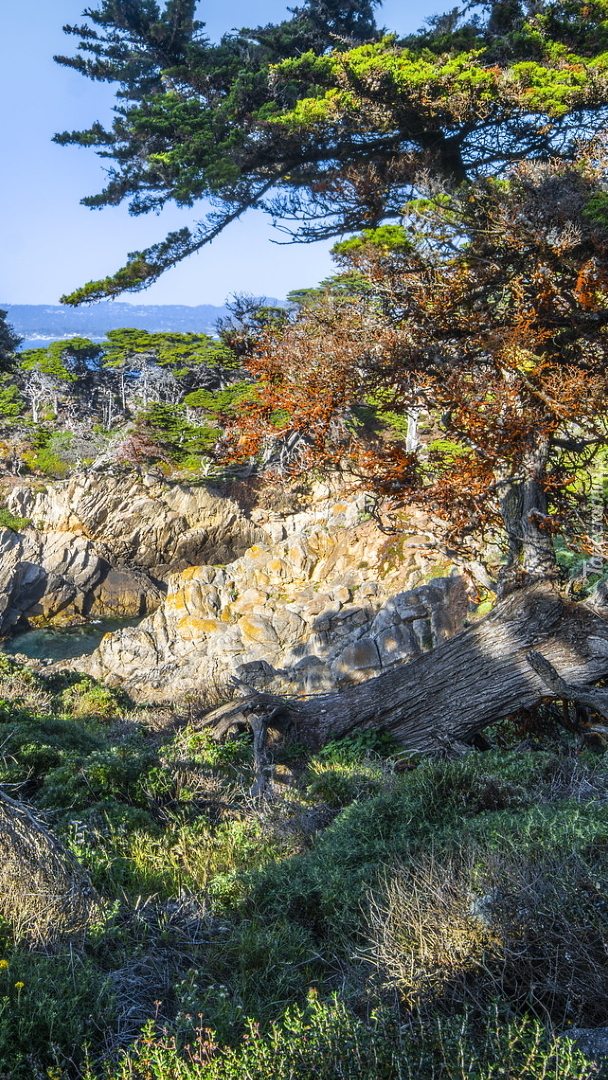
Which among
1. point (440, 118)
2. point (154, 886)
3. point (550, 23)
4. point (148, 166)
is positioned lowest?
point (154, 886)

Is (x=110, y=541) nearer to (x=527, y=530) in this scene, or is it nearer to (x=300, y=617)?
(x=300, y=617)

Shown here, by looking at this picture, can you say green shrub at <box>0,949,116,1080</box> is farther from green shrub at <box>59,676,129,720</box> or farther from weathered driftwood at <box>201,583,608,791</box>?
green shrub at <box>59,676,129,720</box>

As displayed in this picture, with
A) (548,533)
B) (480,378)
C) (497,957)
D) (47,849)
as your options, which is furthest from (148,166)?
(497,957)

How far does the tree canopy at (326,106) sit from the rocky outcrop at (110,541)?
17.6m

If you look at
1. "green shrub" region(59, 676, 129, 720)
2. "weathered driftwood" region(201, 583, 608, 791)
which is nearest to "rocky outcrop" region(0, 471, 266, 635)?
"green shrub" region(59, 676, 129, 720)

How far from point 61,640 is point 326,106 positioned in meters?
19.6

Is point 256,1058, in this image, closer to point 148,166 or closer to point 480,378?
point 480,378

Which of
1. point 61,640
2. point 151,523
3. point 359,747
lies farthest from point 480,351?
point 151,523

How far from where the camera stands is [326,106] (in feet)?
18.3

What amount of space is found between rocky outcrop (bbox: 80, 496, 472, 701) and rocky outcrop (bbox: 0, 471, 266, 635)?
5338 mm

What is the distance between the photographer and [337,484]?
70.4 feet

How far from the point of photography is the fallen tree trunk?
556cm

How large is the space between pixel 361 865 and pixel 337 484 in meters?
18.2

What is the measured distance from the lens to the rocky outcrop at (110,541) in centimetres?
2328
